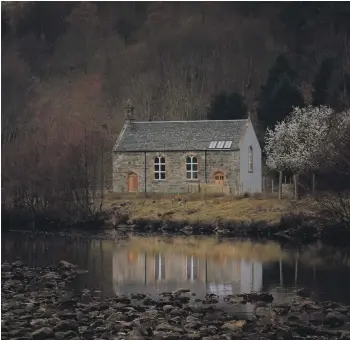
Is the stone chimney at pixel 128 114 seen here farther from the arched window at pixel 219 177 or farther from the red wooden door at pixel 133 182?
the arched window at pixel 219 177

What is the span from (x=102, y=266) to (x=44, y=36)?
14.5 meters

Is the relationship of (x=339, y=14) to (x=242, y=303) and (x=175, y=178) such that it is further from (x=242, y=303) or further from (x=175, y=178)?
(x=242, y=303)

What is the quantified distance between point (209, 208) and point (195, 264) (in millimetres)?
9766

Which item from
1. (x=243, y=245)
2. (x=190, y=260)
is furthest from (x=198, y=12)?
(x=190, y=260)

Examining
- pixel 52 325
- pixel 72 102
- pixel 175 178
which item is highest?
pixel 72 102

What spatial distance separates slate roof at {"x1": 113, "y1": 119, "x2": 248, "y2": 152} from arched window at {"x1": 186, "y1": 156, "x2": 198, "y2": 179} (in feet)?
1.51

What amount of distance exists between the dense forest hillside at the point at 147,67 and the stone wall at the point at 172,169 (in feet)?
5.02

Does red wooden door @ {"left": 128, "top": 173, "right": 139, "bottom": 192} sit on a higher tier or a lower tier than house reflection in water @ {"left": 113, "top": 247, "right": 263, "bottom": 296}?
higher

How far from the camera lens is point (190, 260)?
653 inches

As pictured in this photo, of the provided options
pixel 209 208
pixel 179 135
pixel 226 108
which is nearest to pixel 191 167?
pixel 179 135

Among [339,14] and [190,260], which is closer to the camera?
[190,260]

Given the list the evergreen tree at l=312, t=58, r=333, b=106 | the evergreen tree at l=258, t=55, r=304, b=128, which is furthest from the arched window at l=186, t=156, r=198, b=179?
the evergreen tree at l=312, t=58, r=333, b=106

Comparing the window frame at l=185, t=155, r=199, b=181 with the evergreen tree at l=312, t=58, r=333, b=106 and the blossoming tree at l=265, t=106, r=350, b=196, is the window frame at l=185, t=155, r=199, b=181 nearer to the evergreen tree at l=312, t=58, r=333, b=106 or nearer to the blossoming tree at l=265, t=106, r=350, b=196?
the blossoming tree at l=265, t=106, r=350, b=196

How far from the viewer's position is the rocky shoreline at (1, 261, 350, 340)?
973cm
